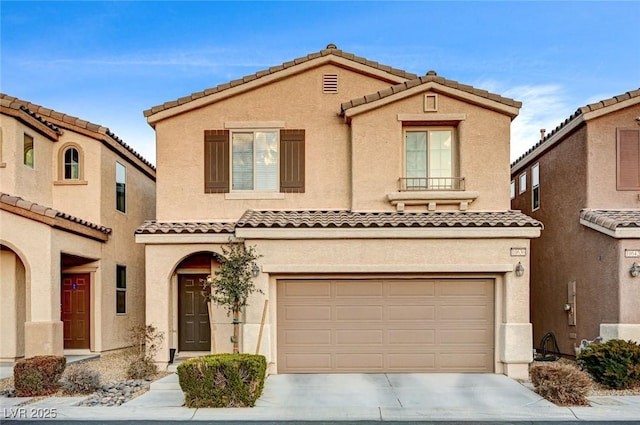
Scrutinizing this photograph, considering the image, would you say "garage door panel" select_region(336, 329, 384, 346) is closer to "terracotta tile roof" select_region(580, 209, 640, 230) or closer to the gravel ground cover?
the gravel ground cover

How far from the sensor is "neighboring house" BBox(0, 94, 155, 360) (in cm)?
1317

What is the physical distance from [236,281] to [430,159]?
18.9 ft

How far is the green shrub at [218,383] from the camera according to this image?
31.7ft

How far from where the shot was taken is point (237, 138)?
47.7 ft

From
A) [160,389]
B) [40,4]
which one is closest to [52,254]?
[160,389]

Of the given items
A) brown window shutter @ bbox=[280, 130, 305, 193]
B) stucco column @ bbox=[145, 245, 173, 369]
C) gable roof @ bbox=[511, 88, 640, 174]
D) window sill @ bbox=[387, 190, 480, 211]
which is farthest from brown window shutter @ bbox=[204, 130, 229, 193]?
gable roof @ bbox=[511, 88, 640, 174]

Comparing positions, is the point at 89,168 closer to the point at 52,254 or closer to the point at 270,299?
the point at 52,254

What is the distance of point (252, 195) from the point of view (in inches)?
563

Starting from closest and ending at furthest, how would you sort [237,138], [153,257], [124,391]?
[124,391] < [153,257] < [237,138]

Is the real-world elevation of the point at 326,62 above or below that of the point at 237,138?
above

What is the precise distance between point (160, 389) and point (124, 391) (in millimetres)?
706

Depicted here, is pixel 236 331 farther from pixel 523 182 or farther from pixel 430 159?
pixel 523 182

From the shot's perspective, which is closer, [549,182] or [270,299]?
[270,299]

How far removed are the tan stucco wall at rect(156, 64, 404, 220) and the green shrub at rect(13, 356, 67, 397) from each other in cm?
474
